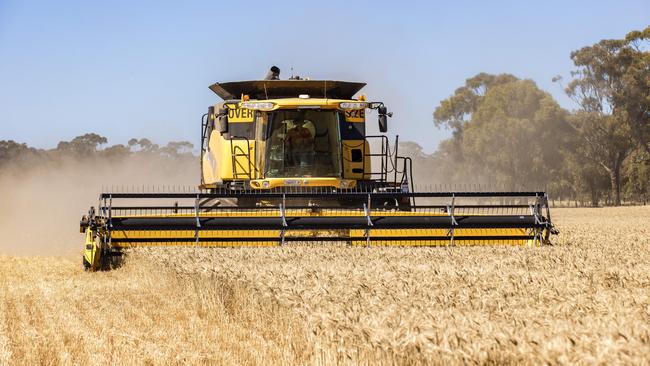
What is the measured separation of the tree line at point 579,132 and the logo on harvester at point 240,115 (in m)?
46.2

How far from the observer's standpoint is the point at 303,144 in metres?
13.5

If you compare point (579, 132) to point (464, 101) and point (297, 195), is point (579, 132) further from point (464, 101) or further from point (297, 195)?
point (297, 195)

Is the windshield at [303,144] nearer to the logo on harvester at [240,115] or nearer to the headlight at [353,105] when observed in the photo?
the headlight at [353,105]

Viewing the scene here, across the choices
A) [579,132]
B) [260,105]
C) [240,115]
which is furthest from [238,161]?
[579,132]

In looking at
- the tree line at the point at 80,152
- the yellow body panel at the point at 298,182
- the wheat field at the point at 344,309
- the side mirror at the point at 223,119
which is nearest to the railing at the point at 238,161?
the side mirror at the point at 223,119

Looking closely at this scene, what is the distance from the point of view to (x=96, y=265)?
1130cm

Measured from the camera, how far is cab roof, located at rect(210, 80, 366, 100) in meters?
14.0

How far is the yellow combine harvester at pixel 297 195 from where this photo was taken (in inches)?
452

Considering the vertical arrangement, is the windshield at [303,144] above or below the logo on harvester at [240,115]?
below

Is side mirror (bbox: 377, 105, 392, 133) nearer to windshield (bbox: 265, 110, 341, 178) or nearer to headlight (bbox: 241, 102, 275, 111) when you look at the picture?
windshield (bbox: 265, 110, 341, 178)

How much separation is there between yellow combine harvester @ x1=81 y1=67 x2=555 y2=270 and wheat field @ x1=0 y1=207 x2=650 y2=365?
42.9 inches

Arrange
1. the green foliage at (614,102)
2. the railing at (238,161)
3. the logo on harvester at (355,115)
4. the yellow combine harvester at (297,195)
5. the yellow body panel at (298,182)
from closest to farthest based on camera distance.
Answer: the yellow combine harvester at (297,195) < the yellow body panel at (298,182) < the railing at (238,161) < the logo on harvester at (355,115) < the green foliage at (614,102)

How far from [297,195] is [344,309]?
7.13 metres

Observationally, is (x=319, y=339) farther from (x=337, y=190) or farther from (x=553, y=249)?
(x=337, y=190)
